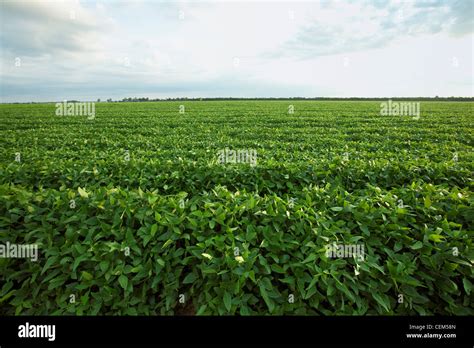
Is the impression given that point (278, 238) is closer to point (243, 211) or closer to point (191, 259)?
point (243, 211)

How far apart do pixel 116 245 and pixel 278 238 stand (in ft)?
5.32

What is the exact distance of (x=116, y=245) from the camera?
101 inches

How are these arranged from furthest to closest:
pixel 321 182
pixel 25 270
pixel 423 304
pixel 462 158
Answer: pixel 462 158 → pixel 321 182 → pixel 25 270 → pixel 423 304

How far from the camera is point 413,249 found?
256cm
